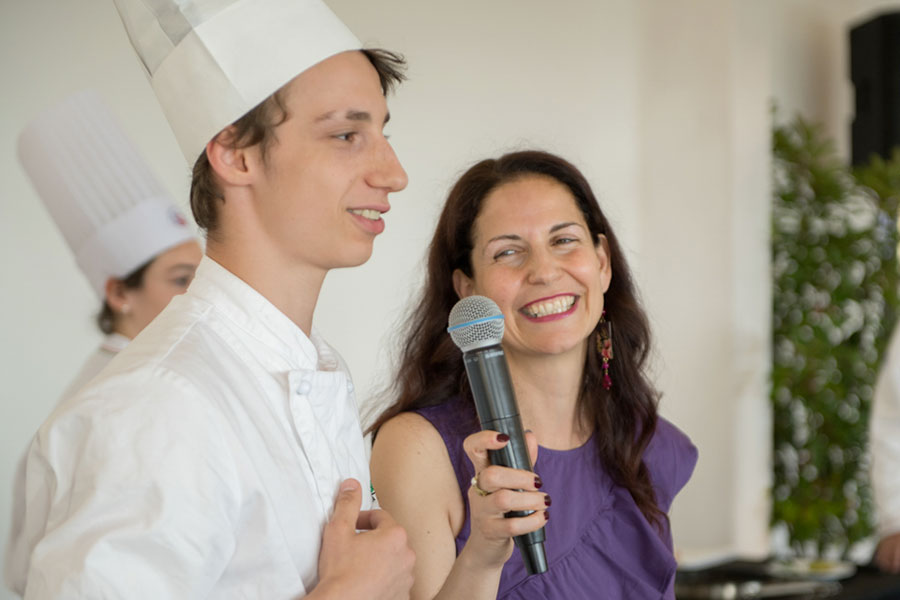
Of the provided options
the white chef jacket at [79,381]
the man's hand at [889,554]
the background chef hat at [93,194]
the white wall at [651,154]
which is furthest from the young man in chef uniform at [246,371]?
the man's hand at [889,554]

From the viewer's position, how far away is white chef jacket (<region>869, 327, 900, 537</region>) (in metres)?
3.78

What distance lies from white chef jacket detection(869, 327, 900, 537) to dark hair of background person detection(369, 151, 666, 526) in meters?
2.06

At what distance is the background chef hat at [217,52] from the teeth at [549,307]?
752 mm

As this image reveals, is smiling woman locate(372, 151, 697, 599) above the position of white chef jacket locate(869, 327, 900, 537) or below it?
above

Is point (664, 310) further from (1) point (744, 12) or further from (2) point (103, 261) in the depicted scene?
(2) point (103, 261)

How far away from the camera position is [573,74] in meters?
4.60

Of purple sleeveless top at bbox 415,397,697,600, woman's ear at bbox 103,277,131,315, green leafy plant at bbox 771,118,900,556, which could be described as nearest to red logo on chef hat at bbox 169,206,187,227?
woman's ear at bbox 103,277,131,315

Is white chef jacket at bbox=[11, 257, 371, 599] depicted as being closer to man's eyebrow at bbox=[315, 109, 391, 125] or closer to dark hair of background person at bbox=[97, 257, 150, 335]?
man's eyebrow at bbox=[315, 109, 391, 125]

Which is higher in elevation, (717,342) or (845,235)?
(845,235)

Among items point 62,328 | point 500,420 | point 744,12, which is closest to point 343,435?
point 500,420

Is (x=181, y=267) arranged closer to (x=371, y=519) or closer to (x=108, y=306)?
(x=108, y=306)

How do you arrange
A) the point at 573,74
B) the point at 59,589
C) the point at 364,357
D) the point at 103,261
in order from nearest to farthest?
the point at 59,589 < the point at 103,261 < the point at 364,357 < the point at 573,74

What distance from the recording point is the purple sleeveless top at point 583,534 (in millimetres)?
1895

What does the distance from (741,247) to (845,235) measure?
649 millimetres
